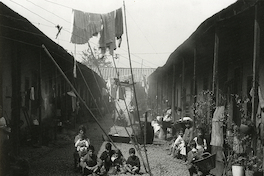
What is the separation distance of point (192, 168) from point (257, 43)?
3245 mm

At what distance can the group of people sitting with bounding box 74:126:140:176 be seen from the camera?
8547mm

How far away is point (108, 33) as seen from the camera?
10398mm

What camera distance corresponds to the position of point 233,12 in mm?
7098

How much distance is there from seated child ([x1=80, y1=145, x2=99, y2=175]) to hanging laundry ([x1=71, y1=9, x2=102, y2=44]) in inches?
125

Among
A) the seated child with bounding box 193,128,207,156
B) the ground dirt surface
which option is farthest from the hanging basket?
the seated child with bounding box 193,128,207,156

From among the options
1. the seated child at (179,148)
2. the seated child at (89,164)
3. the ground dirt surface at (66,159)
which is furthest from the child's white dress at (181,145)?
the seated child at (89,164)

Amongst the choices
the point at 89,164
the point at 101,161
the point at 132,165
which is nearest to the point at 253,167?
the point at 132,165

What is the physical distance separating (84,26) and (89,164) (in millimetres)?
3876

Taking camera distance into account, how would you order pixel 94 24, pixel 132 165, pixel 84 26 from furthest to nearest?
pixel 94 24, pixel 84 26, pixel 132 165

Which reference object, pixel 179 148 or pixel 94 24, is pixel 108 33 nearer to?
pixel 94 24

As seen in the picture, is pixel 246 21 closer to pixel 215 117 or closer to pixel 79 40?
pixel 215 117

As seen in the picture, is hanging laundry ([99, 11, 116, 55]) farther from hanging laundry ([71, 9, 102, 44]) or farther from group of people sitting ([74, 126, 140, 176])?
group of people sitting ([74, 126, 140, 176])

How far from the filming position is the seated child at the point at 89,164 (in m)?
8.48

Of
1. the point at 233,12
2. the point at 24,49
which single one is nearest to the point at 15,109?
the point at 24,49
